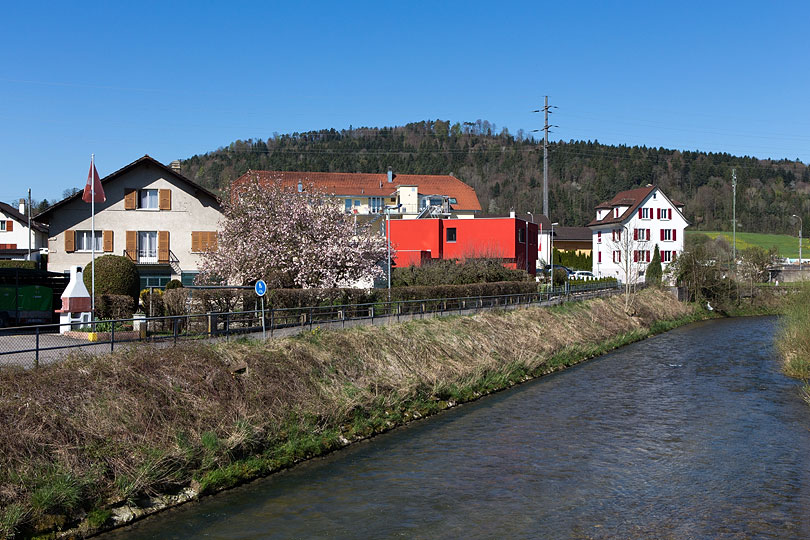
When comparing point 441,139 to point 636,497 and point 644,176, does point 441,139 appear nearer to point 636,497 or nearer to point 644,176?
point 644,176

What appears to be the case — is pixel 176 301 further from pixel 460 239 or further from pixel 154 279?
pixel 460 239

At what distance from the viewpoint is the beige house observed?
4538 cm

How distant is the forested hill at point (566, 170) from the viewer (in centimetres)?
14862

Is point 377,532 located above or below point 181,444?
below

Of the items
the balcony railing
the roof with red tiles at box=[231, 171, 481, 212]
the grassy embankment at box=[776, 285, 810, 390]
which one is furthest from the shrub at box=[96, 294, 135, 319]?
the roof with red tiles at box=[231, 171, 481, 212]

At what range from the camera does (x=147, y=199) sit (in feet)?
153

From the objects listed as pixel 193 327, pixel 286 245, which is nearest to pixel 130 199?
pixel 286 245

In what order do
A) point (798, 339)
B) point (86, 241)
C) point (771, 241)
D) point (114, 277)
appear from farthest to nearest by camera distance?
point (771, 241), point (86, 241), point (114, 277), point (798, 339)

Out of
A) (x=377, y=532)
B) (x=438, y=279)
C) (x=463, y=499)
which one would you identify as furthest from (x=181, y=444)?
(x=438, y=279)

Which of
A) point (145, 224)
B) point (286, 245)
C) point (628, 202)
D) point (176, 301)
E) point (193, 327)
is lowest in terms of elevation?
point (193, 327)

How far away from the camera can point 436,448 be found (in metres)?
18.0

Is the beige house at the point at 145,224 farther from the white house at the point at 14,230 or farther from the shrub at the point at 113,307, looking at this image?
the white house at the point at 14,230

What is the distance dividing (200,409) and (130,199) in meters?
33.4

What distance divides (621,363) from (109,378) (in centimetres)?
2501
